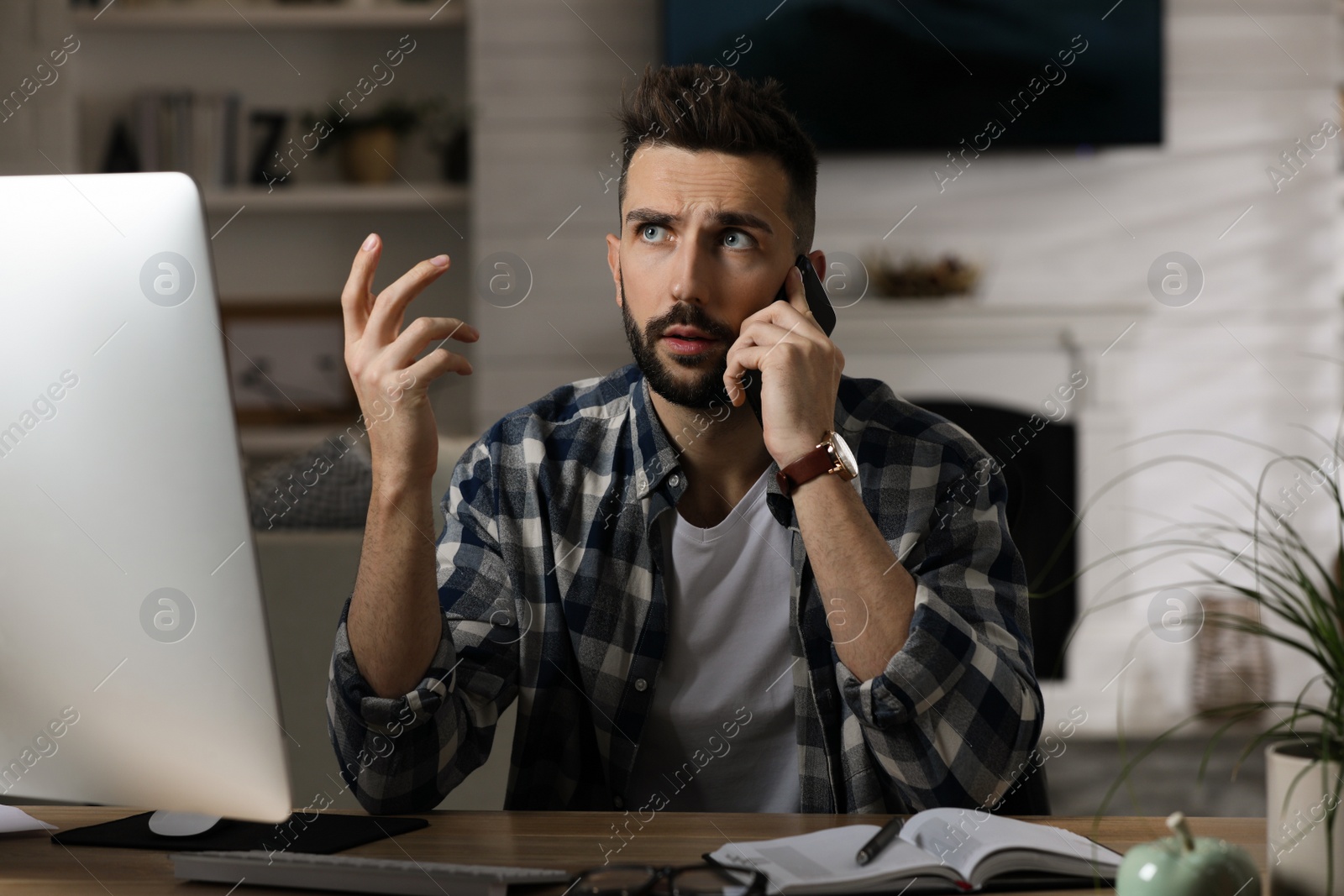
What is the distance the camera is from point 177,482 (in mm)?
611

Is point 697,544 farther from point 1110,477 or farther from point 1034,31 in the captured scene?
point 1034,31

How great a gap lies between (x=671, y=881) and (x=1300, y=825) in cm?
36

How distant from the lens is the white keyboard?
73 centimetres

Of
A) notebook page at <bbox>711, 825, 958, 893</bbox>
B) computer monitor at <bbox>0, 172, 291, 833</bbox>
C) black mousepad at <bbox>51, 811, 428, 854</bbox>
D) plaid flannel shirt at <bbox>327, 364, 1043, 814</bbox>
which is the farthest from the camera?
plaid flannel shirt at <bbox>327, 364, 1043, 814</bbox>

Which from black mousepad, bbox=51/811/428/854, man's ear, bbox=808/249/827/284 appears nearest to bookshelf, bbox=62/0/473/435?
man's ear, bbox=808/249/827/284

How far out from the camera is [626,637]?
1239mm

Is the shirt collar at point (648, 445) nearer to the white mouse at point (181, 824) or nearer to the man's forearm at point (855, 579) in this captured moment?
the man's forearm at point (855, 579)

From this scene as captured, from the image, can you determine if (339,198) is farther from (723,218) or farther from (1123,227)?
(723,218)

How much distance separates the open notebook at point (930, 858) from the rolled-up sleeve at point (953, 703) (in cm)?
21

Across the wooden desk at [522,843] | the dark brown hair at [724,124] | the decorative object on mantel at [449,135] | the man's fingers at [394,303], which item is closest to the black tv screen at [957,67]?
the decorative object on mantel at [449,135]

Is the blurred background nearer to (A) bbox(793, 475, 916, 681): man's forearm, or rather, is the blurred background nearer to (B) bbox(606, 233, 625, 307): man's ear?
(B) bbox(606, 233, 625, 307): man's ear

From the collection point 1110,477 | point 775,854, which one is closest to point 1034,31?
point 1110,477

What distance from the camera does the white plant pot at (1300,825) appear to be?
65 centimetres

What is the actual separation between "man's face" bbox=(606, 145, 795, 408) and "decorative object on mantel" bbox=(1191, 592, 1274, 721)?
9.47 feet
